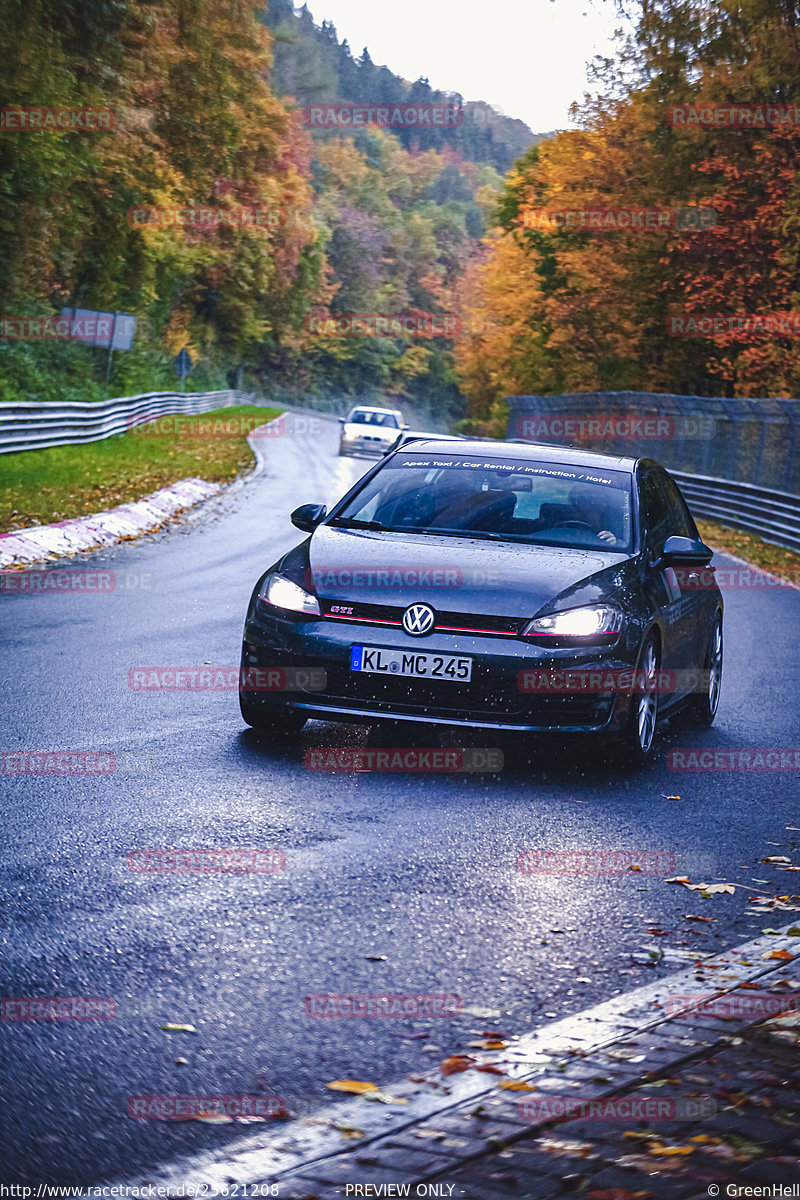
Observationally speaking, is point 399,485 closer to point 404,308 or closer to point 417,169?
point 404,308

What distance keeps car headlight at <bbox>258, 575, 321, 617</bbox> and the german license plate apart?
1.10ft

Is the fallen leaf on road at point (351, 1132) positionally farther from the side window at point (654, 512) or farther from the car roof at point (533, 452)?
the car roof at point (533, 452)

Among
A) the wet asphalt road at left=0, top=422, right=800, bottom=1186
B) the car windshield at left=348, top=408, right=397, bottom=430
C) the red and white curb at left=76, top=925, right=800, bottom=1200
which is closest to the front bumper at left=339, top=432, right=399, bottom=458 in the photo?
the car windshield at left=348, top=408, right=397, bottom=430

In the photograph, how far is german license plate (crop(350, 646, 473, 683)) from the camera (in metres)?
7.43

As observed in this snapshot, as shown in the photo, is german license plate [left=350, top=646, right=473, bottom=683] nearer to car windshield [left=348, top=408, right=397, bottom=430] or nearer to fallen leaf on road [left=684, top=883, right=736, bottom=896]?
fallen leaf on road [left=684, top=883, right=736, bottom=896]

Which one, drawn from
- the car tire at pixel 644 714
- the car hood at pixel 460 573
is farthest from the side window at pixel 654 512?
the car tire at pixel 644 714

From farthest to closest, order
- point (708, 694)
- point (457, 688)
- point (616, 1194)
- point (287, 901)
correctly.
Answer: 1. point (708, 694)
2. point (457, 688)
3. point (287, 901)
4. point (616, 1194)

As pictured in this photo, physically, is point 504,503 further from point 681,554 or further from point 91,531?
point 91,531

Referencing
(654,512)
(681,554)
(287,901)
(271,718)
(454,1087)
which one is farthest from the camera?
(654,512)

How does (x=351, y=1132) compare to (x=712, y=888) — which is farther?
(x=712, y=888)

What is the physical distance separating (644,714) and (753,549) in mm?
17460

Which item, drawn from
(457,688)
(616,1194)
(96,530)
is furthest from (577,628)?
(96,530)

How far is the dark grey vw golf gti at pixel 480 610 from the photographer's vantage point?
7480 millimetres

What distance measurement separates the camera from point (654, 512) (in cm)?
927
